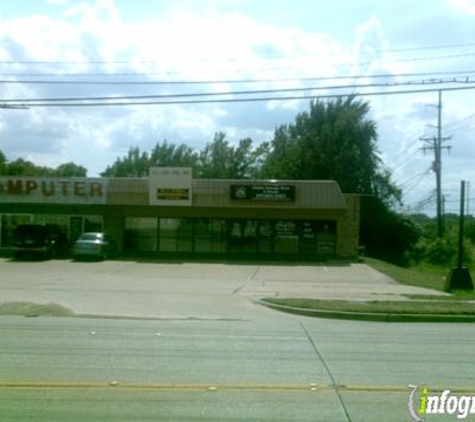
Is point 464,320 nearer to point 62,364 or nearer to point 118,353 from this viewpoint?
point 118,353

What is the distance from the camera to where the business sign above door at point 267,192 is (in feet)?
131

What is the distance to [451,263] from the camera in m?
55.4

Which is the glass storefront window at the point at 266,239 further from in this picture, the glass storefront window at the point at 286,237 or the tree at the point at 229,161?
the tree at the point at 229,161

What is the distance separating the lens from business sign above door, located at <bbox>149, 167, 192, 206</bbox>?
40.4m

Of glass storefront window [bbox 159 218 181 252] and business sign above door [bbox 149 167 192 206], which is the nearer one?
business sign above door [bbox 149 167 192 206]

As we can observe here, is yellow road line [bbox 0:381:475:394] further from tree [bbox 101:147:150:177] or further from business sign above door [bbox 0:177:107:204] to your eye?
tree [bbox 101:147:150:177]

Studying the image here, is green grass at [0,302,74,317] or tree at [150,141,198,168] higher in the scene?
tree at [150,141,198,168]

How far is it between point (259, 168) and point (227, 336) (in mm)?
62321

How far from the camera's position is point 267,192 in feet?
131

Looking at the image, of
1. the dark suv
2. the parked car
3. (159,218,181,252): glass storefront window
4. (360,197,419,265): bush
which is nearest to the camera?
the parked car

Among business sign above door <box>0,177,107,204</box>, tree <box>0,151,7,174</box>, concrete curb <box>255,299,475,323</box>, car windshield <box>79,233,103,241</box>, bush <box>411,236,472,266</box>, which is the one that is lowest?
bush <box>411,236,472,266</box>

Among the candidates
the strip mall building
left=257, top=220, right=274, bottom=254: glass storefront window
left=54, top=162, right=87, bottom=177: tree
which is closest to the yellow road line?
the strip mall building

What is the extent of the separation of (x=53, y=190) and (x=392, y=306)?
26.6 metres

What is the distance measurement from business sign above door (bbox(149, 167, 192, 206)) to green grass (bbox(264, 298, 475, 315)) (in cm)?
2043
